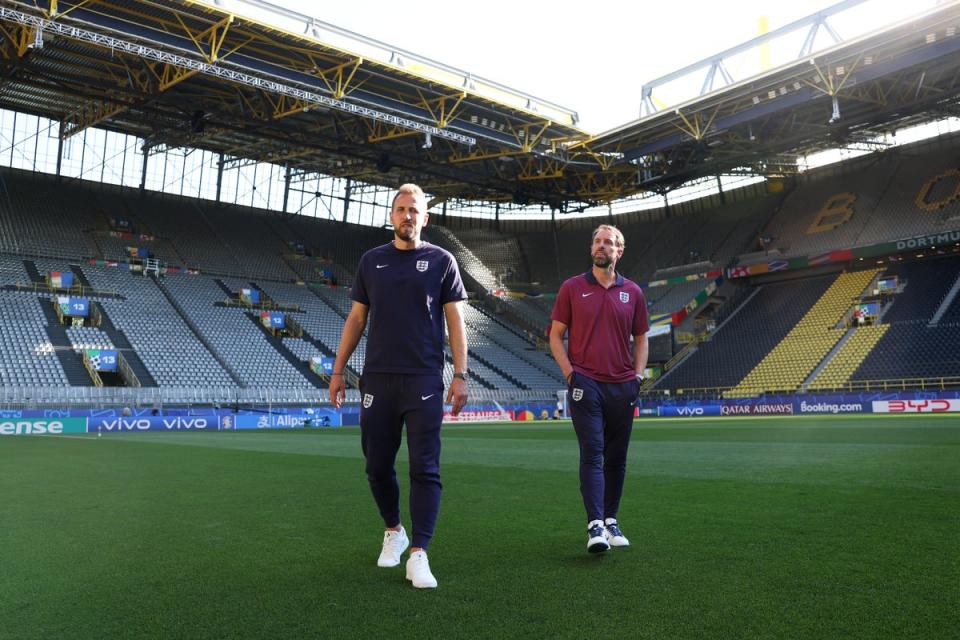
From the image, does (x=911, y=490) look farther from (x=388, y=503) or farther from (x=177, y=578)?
(x=177, y=578)

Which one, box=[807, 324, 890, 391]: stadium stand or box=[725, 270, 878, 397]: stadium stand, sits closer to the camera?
box=[807, 324, 890, 391]: stadium stand

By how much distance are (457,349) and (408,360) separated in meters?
0.28

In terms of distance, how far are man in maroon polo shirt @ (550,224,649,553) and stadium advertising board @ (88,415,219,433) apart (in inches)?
1028

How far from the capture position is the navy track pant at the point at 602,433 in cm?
459

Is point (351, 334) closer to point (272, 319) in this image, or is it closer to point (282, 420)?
point (282, 420)

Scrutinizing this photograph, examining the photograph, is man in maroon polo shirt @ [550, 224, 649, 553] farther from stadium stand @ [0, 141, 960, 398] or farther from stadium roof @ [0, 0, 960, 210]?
stadium stand @ [0, 141, 960, 398]

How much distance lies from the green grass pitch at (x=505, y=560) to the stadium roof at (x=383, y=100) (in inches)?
805

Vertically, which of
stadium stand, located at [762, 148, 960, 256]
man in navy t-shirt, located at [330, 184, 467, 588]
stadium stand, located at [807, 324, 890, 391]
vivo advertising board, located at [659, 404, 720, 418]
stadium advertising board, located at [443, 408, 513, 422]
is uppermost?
stadium stand, located at [762, 148, 960, 256]

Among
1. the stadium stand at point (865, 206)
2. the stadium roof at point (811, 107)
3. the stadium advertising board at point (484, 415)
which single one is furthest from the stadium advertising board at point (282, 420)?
the stadium stand at point (865, 206)

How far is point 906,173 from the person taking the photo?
4419cm

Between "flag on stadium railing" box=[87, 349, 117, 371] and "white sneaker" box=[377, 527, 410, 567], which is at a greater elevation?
"flag on stadium railing" box=[87, 349, 117, 371]

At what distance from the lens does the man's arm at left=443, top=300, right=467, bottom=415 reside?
4117 mm

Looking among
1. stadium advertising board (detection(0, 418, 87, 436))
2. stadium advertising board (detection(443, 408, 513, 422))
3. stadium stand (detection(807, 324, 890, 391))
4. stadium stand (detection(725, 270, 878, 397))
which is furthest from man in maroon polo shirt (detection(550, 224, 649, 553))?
stadium stand (detection(725, 270, 878, 397))

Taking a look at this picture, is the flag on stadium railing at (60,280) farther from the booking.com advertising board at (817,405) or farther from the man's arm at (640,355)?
the man's arm at (640,355)
